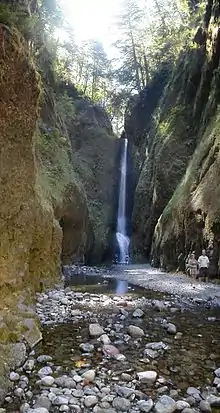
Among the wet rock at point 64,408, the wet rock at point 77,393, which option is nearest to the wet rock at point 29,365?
the wet rock at point 77,393

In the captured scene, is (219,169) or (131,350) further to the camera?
(219,169)

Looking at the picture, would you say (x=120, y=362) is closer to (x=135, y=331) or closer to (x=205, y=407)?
(x=135, y=331)

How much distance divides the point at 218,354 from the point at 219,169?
36.9 feet

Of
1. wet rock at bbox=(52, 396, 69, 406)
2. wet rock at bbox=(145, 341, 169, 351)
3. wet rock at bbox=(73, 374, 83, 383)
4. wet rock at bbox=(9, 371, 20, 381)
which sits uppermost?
wet rock at bbox=(145, 341, 169, 351)

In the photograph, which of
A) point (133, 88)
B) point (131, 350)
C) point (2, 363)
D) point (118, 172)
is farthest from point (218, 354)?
point (133, 88)

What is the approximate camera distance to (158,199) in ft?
88.5

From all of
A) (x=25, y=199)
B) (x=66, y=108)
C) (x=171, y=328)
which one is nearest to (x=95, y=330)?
(x=171, y=328)

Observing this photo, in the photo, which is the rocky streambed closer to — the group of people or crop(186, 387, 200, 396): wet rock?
crop(186, 387, 200, 396): wet rock

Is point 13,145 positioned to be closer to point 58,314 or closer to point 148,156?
point 58,314

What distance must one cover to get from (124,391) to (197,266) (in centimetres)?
1185

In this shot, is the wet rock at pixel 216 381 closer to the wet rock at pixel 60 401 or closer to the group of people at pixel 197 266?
the wet rock at pixel 60 401

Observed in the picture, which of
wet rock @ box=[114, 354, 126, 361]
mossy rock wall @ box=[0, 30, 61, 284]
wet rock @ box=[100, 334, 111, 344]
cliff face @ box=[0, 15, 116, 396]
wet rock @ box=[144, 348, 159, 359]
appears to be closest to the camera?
wet rock @ box=[114, 354, 126, 361]

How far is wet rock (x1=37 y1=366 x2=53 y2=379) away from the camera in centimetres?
535

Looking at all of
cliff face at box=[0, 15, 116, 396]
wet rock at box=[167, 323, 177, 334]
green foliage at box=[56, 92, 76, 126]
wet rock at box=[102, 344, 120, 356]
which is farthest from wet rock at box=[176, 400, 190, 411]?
green foliage at box=[56, 92, 76, 126]
